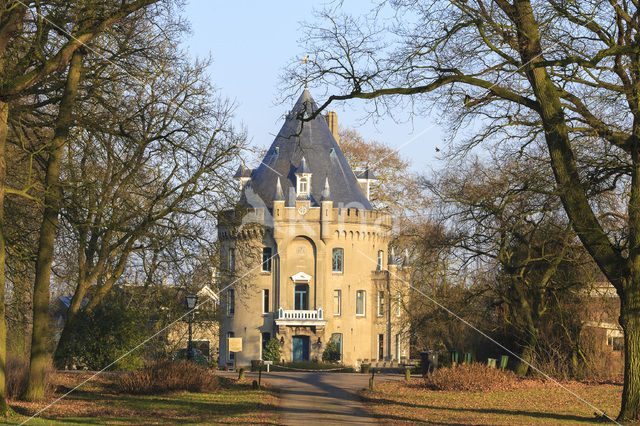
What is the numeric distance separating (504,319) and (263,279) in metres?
27.2

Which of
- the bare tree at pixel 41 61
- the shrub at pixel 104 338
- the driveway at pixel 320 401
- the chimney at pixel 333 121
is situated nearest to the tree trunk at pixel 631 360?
the driveway at pixel 320 401

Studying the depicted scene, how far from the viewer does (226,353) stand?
5400cm

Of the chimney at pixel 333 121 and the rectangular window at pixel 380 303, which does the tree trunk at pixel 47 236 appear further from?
the chimney at pixel 333 121

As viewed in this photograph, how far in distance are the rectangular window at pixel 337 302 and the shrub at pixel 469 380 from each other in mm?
29637

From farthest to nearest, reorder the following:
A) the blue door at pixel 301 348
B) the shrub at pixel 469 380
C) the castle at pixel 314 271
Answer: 1. the castle at pixel 314 271
2. the blue door at pixel 301 348
3. the shrub at pixel 469 380

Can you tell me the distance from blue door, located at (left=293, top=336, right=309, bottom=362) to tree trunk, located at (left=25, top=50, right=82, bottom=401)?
35954 mm

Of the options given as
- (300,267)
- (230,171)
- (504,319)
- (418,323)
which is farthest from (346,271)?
(230,171)

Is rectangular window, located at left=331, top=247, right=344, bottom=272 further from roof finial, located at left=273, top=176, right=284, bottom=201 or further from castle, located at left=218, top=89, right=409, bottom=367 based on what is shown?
roof finial, located at left=273, top=176, right=284, bottom=201

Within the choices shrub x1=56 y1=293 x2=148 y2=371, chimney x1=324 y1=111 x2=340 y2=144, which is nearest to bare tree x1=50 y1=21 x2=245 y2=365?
shrub x1=56 y1=293 x2=148 y2=371

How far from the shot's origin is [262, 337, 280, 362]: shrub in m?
51.4

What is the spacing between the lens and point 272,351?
2036 inches

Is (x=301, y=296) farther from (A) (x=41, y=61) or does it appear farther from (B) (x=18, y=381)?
(A) (x=41, y=61)

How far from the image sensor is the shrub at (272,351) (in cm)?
5144

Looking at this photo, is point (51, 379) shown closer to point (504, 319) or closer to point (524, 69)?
point (524, 69)
